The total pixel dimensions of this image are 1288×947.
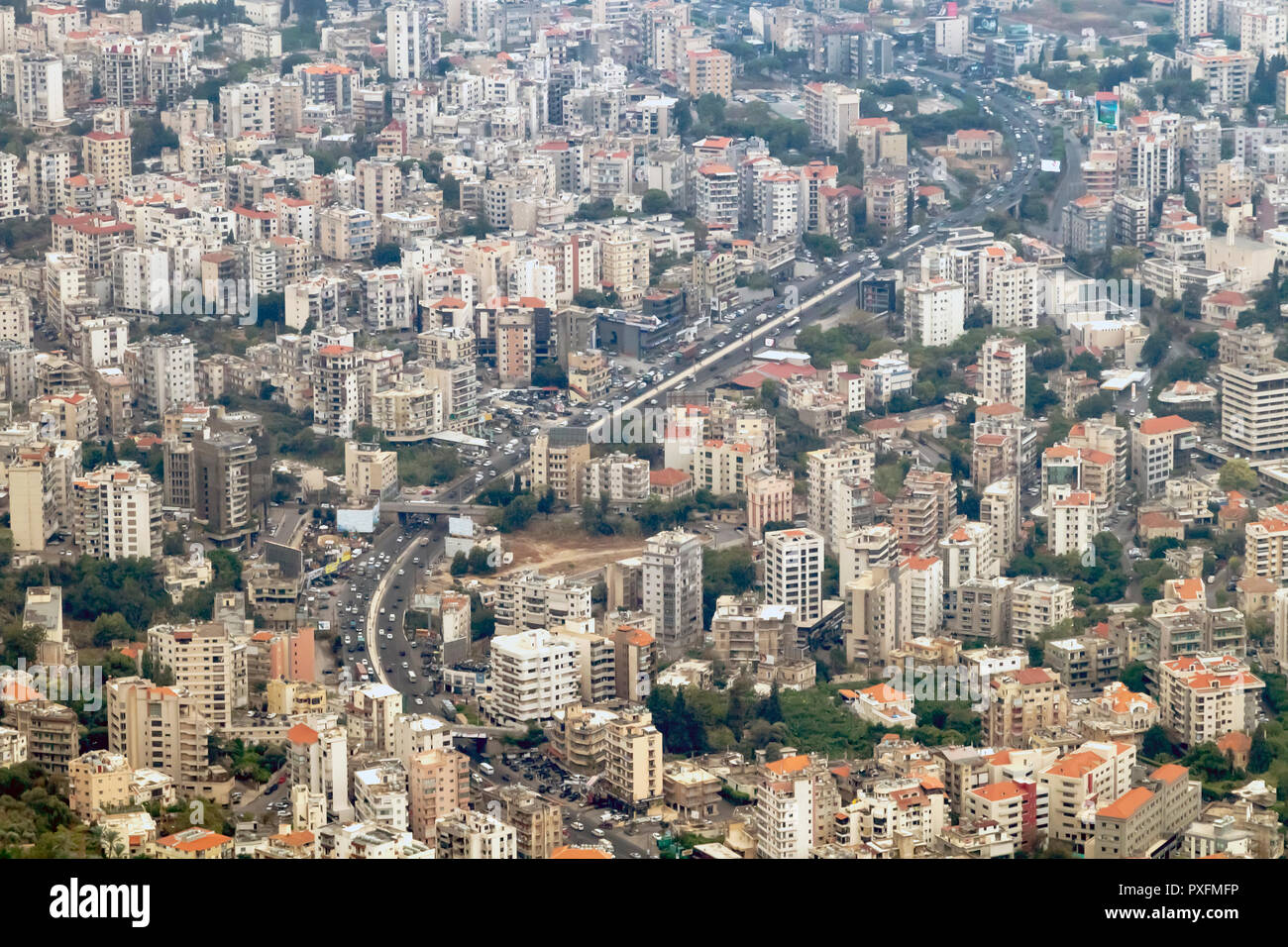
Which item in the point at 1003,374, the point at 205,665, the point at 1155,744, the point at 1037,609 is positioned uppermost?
the point at 205,665

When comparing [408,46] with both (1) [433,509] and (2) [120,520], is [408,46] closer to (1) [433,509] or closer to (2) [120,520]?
(1) [433,509]

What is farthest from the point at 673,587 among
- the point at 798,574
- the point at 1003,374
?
the point at 1003,374

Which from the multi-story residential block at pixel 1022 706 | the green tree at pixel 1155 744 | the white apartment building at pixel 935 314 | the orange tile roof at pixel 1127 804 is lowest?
the white apartment building at pixel 935 314

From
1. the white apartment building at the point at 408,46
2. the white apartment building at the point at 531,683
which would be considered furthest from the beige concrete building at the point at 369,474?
the white apartment building at the point at 408,46

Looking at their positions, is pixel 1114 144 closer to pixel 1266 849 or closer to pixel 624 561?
pixel 624 561

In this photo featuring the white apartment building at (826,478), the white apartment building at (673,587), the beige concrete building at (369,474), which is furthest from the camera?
the beige concrete building at (369,474)

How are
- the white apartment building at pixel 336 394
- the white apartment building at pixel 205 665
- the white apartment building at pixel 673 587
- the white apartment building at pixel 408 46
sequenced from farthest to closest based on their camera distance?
the white apartment building at pixel 408 46
the white apartment building at pixel 336 394
the white apartment building at pixel 673 587
the white apartment building at pixel 205 665

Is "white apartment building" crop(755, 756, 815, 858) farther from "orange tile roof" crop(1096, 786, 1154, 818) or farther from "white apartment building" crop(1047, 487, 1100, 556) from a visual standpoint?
"white apartment building" crop(1047, 487, 1100, 556)

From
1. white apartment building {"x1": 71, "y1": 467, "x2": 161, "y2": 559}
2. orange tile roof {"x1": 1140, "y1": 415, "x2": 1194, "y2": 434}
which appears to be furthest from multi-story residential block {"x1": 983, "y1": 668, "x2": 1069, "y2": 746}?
orange tile roof {"x1": 1140, "y1": 415, "x2": 1194, "y2": 434}

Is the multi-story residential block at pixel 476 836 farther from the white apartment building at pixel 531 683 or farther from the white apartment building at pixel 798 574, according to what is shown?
the white apartment building at pixel 798 574

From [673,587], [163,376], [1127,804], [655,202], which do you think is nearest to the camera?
[1127,804]
